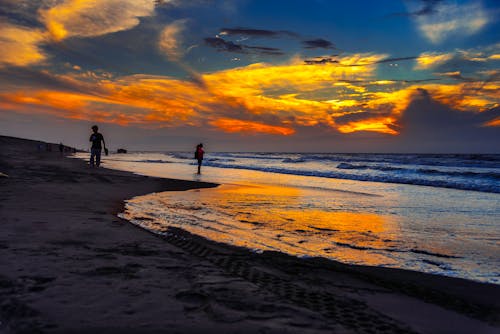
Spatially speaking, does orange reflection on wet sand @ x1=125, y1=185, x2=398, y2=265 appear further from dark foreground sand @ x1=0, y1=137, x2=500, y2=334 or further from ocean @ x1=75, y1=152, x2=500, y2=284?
dark foreground sand @ x1=0, y1=137, x2=500, y2=334

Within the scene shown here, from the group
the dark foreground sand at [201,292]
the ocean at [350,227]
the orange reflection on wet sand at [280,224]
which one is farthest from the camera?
the orange reflection on wet sand at [280,224]

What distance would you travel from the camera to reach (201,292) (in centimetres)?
356

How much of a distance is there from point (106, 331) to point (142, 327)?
259mm

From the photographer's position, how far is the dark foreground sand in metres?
2.88

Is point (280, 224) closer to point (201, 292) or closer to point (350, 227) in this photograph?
point (350, 227)

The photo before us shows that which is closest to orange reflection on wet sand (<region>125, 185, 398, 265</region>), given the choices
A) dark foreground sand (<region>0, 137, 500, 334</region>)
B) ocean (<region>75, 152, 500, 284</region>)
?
ocean (<region>75, 152, 500, 284</region>)

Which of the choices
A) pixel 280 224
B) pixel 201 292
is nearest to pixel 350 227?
pixel 280 224

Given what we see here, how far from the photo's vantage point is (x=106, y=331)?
2.65 m

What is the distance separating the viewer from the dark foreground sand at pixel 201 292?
288 centimetres

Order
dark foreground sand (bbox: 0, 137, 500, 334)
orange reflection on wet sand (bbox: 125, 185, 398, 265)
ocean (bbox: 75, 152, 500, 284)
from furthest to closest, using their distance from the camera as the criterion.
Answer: orange reflection on wet sand (bbox: 125, 185, 398, 265) → ocean (bbox: 75, 152, 500, 284) → dark foreground sand (bbox: 0, 137, 500, 334)

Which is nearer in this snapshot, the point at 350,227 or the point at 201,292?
the point at 201,292

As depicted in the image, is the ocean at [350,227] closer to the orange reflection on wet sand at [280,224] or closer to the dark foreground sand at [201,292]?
the orange reflection on wet sand at [280,224]

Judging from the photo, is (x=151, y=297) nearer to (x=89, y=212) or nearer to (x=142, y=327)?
(x=142, y=327)

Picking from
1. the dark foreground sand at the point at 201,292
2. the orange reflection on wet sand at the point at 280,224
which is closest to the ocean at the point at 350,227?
the orange reflection on wet sand at the point at 280,224
